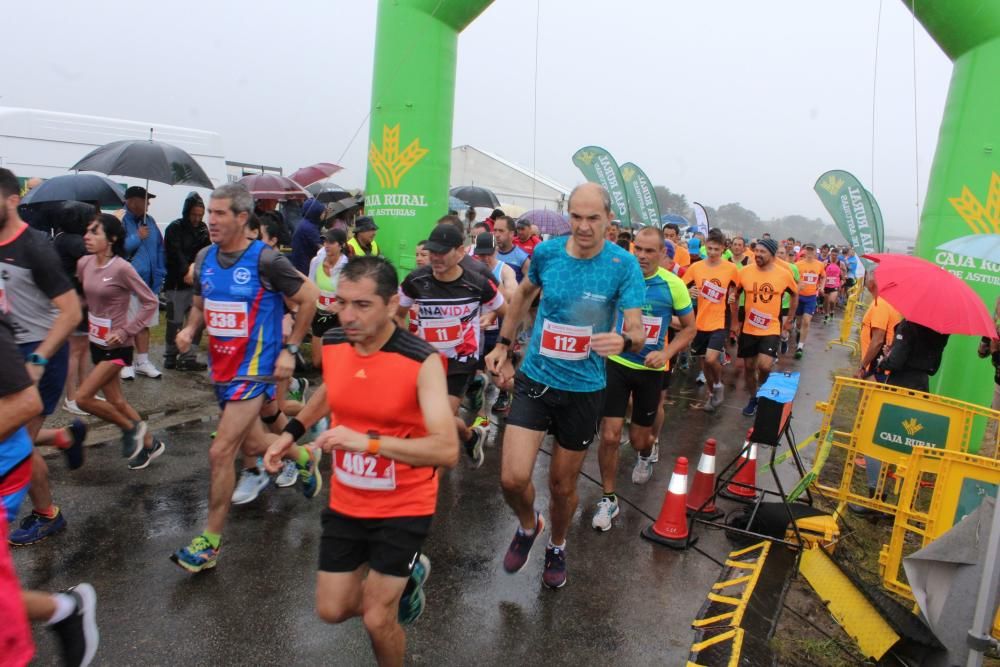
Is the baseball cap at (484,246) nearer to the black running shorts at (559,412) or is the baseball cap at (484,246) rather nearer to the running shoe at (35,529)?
the black running shorts at (559,412)

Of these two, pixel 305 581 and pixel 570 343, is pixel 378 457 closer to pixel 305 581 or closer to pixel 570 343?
pixel 570 343

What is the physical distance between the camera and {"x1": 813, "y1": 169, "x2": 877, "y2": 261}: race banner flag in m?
10.1

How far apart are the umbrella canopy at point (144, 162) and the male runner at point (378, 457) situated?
5.66 m

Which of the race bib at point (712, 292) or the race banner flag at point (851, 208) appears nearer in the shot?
the race bib at point (712, 292)

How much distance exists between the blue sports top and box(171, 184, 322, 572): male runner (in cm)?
140

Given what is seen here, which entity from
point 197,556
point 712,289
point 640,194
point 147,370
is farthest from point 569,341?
point 640,194

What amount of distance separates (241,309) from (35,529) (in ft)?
5.67

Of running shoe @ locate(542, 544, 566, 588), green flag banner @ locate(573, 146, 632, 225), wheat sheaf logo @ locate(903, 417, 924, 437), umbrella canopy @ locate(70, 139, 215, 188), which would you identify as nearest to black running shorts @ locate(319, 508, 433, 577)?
running shoe @ locate(542, 544, 566, 588)

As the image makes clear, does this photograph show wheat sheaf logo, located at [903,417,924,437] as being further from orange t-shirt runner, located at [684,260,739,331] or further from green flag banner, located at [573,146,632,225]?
green flag banner, located at [573,146,632,225]

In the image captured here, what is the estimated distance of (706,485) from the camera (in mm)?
5121

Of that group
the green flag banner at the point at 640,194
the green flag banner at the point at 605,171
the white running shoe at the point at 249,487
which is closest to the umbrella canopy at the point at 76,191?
the white running shoe at the point at 249,487

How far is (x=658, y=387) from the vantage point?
17.4 feet

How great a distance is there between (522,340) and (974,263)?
5.03 metres

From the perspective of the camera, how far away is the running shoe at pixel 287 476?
16.4ft
